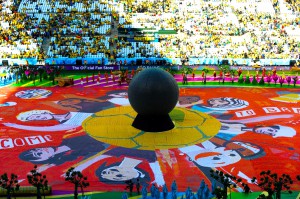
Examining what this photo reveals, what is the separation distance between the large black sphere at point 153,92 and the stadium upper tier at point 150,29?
91.8 ft

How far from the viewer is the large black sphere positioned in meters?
24.9

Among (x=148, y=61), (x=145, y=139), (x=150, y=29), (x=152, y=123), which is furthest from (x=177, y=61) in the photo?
(x=145, y=139)

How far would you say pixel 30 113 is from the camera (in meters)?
31.9

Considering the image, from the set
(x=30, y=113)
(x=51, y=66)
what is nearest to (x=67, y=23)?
(x=51, y=66)

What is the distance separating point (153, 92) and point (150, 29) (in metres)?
34.8

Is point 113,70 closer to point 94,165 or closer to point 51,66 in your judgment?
point 51,66

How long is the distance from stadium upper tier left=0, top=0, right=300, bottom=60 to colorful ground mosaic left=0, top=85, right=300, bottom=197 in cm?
1779

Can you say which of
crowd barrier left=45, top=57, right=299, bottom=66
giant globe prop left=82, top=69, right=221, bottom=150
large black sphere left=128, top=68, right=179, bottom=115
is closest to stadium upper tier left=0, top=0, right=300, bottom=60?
crowd barrier left=45, top=57, right=299, bottom=66

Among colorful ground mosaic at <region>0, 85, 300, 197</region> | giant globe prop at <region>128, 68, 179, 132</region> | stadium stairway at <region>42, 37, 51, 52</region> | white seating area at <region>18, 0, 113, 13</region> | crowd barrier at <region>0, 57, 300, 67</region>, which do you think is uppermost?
white seating area at <region>18, 0, 113, 13</region>

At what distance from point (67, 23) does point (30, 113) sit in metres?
30.1

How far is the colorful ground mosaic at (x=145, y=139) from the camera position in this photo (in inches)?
847

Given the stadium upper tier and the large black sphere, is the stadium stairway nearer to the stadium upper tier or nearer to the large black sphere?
the stadium upper tier

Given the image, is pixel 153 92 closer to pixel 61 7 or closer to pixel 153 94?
pixel 153 94

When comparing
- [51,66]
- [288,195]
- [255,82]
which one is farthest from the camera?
[51,66]
